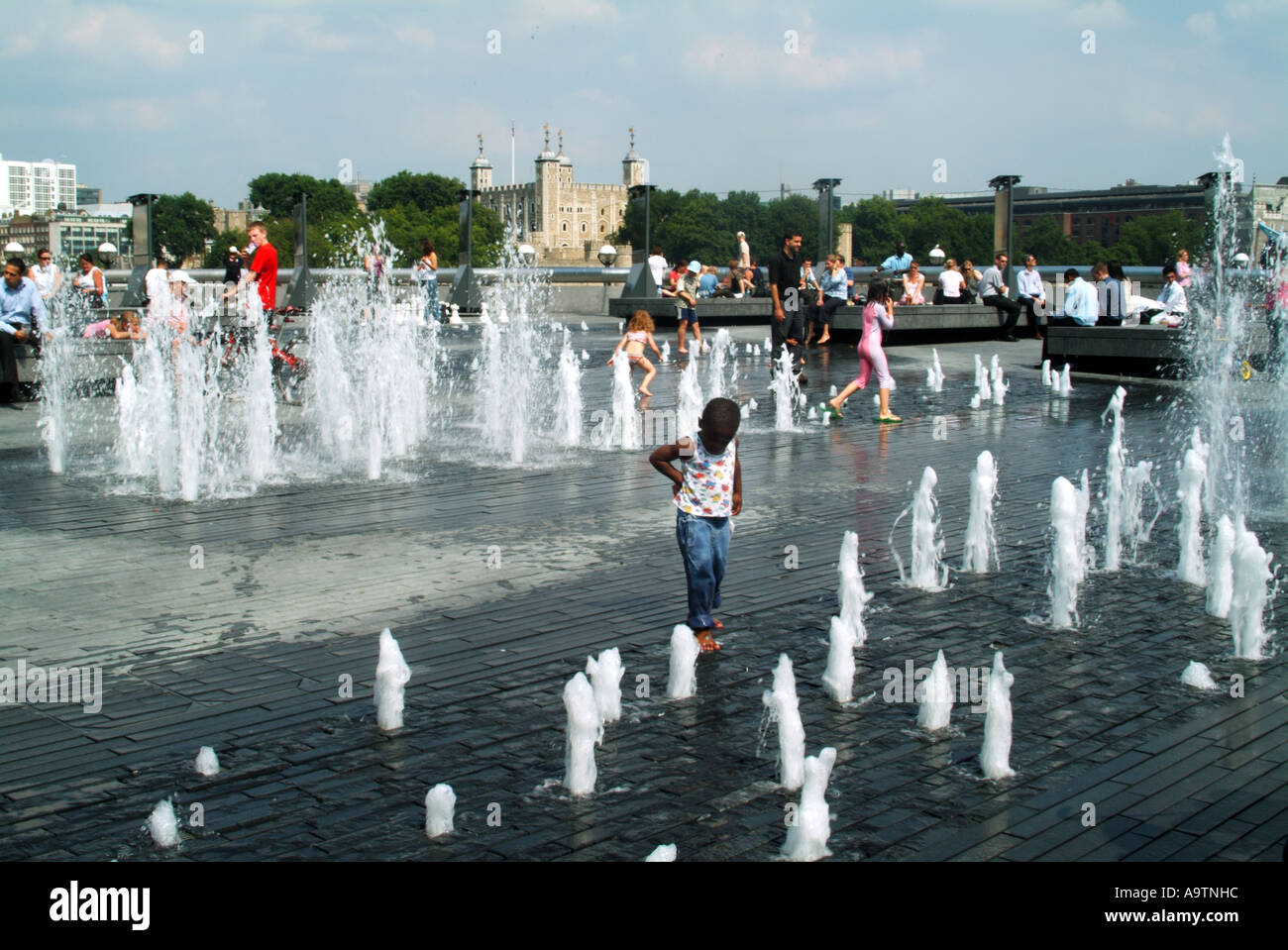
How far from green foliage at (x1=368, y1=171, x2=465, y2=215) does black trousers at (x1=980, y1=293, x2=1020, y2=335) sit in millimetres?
101919

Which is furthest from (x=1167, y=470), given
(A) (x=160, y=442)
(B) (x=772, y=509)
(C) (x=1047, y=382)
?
(A) (x=160, y=442)

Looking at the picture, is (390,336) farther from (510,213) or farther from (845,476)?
(510,213)

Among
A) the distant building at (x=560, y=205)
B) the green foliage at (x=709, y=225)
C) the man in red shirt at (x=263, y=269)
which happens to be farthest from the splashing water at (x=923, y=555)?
the distant building at (x=560, y=205)

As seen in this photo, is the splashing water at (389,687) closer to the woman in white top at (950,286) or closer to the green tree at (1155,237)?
the woman in white top at (950,286)

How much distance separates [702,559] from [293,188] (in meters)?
121

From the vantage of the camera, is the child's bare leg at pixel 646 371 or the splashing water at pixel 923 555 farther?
the child's bare leg at pixel 646 371

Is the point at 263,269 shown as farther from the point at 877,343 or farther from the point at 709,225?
the point at 709,225

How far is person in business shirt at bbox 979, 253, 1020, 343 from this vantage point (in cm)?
2336

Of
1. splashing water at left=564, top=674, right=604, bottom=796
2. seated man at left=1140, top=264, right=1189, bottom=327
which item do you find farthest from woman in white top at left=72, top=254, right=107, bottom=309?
splashing water at left=564, top=674, right=604, bottom=796

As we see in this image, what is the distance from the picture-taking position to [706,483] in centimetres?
582

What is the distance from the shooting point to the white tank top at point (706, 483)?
5.81 m

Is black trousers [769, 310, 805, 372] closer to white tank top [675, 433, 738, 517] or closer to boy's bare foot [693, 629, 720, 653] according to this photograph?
white tank top [675, 433, 738, 517]

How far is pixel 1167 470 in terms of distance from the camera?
32.9ft

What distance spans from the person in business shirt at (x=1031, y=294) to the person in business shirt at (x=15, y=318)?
53.7 ft
